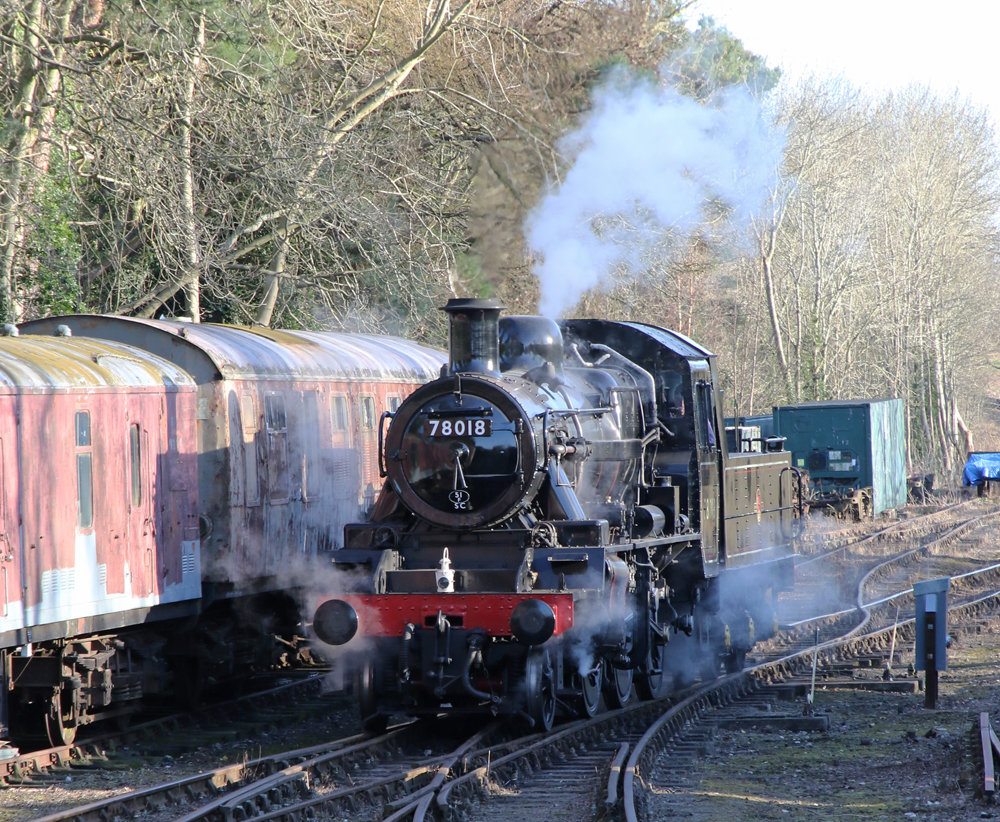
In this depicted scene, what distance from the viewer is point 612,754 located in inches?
327

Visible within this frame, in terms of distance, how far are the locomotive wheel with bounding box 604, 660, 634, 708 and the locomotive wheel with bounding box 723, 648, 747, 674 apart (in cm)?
200

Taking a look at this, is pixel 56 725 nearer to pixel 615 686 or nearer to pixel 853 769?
pixel 615 686

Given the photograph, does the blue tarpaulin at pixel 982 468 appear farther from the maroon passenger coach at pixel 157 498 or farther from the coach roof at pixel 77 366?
the coach roof at pixel 77 366

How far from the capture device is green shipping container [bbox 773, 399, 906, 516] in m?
26.1

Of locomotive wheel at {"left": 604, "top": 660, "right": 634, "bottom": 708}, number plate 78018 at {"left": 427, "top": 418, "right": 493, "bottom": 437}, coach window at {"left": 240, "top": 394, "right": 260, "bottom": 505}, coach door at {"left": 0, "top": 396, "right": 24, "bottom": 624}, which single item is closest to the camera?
coach door at {"left": 0, "top": 396, "right": 24, "bottom": 624}

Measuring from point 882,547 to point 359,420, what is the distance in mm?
13390

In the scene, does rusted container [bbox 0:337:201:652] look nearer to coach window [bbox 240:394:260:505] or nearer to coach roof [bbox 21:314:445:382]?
coach roof [bbox 21:314:445:382]

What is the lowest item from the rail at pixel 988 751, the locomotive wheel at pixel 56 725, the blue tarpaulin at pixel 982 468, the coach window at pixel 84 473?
the rail at pixel 988 751

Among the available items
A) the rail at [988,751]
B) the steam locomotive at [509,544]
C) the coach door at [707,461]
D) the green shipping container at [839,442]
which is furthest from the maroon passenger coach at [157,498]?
the green shipping container at [839,442]

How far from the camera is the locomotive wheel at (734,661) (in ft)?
38.5

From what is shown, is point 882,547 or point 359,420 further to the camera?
point 882,547

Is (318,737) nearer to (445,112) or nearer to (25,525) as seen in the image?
(25,525)

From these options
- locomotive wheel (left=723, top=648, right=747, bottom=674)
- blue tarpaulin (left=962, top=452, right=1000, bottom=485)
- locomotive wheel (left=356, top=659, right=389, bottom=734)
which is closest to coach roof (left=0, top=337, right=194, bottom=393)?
locomotive wheel (left=356, top=659, right=389, bottom=734)

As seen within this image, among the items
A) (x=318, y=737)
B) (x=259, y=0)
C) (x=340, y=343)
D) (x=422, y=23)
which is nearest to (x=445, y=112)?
(x=422, y=23)
